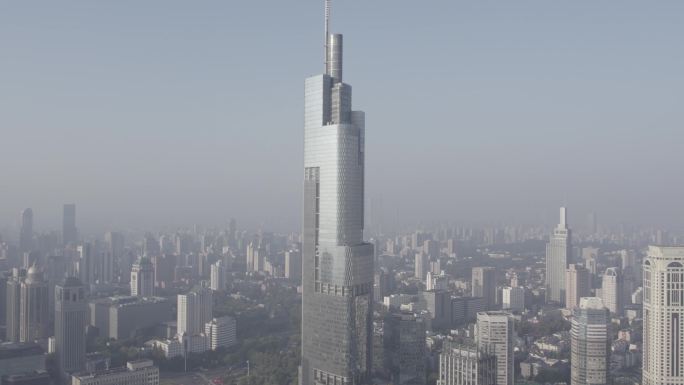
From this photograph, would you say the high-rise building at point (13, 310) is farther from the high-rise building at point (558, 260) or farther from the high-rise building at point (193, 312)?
the high-rise building at point (558, 260)

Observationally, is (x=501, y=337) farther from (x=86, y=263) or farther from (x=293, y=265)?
(x=86, y=263)

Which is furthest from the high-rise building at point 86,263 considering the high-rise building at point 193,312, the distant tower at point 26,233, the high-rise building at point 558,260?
the high-rise building at point 558,260

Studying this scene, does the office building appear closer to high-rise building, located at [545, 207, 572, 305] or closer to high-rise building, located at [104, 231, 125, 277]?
high-rise building, located at [104, 231, 125, 277]

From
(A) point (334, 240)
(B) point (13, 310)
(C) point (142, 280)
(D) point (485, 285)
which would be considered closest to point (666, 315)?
(A) point (334, 240)

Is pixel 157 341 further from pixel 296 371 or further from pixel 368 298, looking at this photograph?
pixel 368 298

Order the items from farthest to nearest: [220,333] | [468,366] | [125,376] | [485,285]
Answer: [485,285] < [220,333] < [125,376] < [468,366]

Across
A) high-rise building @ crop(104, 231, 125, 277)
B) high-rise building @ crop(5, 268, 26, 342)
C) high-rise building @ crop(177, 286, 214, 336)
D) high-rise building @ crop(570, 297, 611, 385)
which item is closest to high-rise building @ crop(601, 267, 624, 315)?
high-rise building @ crop(570, 297, 611, 385)
